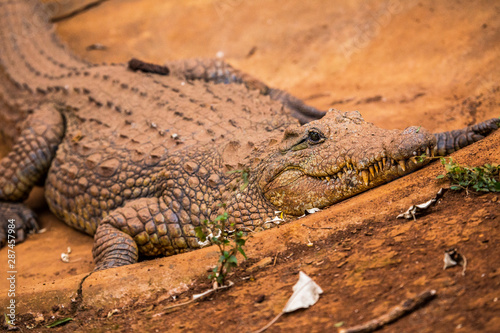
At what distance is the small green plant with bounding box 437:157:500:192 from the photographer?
280 cm

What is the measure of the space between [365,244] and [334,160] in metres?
0.87

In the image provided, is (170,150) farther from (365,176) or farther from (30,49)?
(30,49)

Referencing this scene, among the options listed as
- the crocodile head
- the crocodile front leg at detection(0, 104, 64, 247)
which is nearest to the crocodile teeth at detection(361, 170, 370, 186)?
the crocodile head

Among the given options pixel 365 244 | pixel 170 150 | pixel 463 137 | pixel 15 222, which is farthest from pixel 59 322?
pixel 463 137

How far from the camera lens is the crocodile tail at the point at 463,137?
147 inches

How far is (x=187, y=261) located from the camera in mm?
3354

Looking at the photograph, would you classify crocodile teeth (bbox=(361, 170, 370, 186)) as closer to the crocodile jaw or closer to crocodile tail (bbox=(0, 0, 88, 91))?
the crocodile jaw

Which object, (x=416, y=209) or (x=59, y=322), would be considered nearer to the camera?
(x=416, y=209)

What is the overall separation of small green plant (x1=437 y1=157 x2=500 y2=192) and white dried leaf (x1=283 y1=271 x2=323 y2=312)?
1.15 m

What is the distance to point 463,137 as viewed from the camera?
3.78 meters

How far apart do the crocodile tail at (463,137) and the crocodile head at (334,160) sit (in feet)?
1.63

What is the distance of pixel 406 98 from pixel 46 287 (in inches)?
179

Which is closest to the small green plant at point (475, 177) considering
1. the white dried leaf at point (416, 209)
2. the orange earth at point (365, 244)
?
the orange earth at point (365, 244)

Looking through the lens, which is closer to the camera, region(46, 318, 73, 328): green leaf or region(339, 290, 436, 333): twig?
region(339, 290, 436, 333): twig
